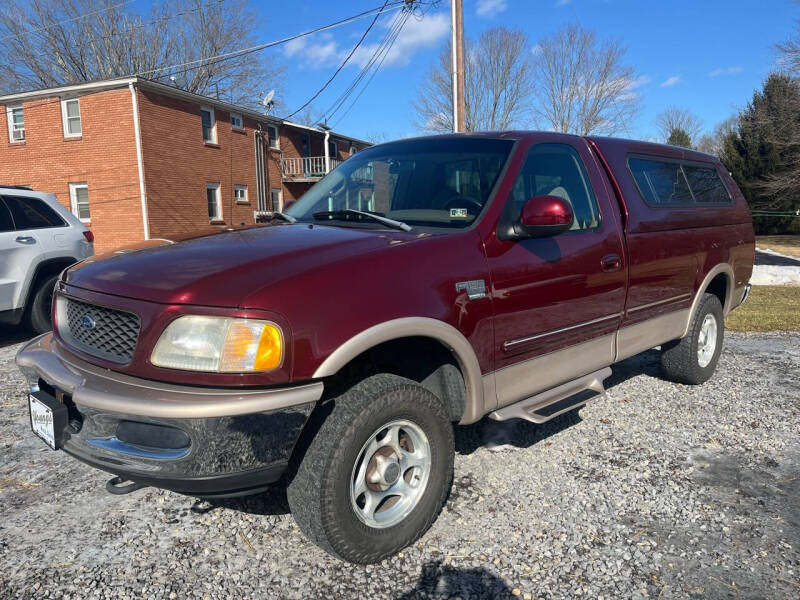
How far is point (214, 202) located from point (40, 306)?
1704cm

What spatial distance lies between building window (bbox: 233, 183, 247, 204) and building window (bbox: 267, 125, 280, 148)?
3034 mm

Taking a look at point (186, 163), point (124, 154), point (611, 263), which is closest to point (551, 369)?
point (611, 263)

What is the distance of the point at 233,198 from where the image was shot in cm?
2362

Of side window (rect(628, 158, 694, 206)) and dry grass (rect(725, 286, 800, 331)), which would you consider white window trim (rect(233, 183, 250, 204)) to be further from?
side window (rect(628, 158, 694, 206))

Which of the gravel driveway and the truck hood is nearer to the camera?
the truck hood

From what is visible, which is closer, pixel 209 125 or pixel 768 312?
pixel 768 312

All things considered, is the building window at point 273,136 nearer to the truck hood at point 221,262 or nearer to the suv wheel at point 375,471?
the truck hood at point 221,262

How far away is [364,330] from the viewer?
2.32m

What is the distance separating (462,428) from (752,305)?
25.5 ft

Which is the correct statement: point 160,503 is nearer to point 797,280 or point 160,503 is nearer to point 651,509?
point 651,509

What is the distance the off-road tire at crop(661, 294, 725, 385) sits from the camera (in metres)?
4.85

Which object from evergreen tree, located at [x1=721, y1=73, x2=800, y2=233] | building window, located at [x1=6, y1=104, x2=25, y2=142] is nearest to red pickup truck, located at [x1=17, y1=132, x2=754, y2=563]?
building window, located at [x1=6, y1=104, x2=25, y2=142]

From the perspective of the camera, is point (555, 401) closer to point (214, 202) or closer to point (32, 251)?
point (32, 251)

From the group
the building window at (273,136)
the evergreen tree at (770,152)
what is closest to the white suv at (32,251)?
the building window at (273,136)
